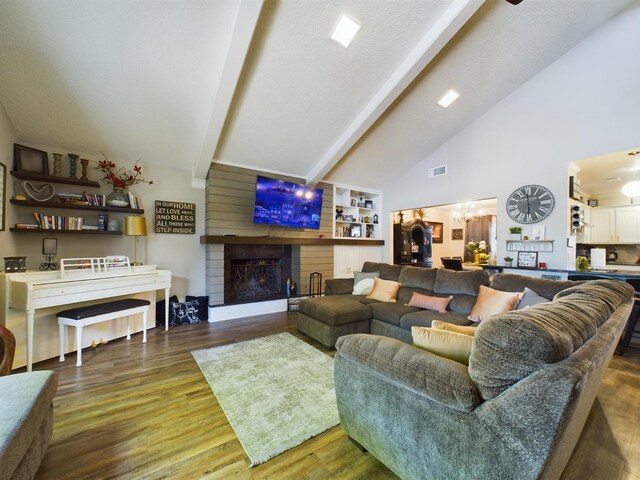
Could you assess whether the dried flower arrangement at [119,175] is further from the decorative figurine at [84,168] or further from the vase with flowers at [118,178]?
the decorative figurine at [84,168]

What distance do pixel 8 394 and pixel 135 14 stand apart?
2.94 m

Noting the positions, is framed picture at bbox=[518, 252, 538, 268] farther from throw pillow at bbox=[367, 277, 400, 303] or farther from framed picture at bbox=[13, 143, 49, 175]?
framed picture at bbox=[13, 143, 49, 175]

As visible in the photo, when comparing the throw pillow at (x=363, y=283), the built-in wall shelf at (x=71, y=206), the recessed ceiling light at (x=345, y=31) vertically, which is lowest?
the throw pillow at (x=363, y=283)

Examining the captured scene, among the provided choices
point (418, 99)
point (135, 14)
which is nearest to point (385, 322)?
point (418, 99)

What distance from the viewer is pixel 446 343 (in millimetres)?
1321

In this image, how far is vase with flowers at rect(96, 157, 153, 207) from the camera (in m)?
3.59

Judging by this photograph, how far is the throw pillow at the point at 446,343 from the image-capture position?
1.27m

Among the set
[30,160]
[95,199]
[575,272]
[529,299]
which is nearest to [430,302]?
[529,299]

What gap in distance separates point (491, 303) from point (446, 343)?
66.9 inches

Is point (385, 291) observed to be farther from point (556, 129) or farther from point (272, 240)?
point (556, 129)

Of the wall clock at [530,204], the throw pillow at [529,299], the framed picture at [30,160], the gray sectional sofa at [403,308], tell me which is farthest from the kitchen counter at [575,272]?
the framed picture at [30,160]

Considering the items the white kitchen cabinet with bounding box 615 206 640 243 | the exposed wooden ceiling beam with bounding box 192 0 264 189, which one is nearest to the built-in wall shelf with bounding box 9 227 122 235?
the exposed wooden ceiling beam with bounding box 192 0 264 189

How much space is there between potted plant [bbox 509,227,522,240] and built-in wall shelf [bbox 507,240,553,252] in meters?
0.07

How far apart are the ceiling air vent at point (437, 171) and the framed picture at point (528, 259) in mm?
1971
